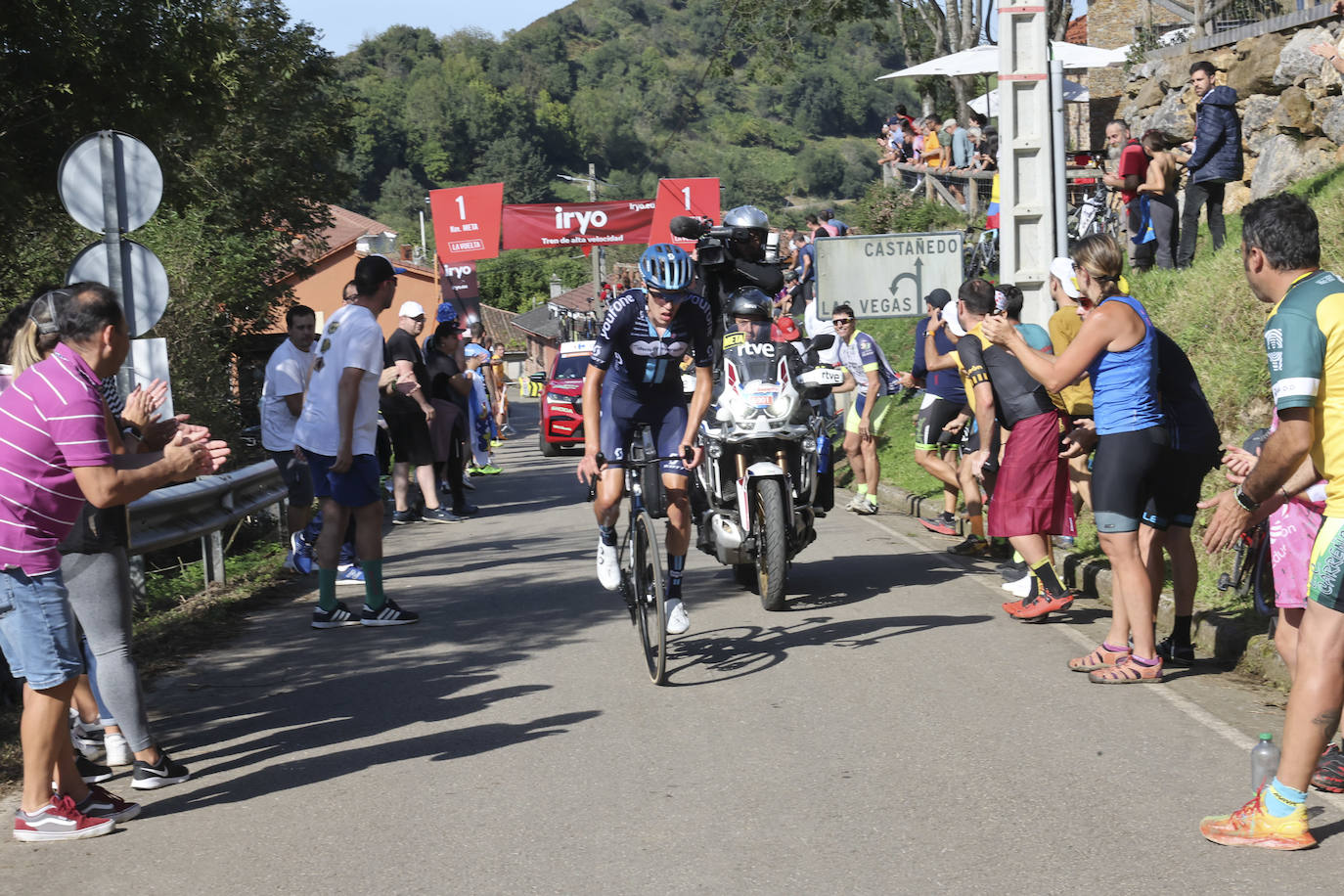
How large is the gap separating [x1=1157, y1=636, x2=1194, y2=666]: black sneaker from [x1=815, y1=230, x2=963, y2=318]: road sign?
850 cm

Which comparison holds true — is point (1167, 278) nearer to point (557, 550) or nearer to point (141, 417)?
point (557, 550)

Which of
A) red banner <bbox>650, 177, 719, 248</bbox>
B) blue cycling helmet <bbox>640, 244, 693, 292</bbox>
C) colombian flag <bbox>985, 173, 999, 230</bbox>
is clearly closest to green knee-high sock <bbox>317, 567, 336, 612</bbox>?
blue cycling helmet <bbox>640, 244, 693, 292</bbox>

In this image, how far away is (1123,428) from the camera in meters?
6.82

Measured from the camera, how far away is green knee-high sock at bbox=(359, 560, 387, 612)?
8.99 meters

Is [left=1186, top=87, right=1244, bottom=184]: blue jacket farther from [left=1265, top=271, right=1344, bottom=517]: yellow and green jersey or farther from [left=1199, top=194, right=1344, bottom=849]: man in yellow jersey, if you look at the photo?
[left=1265, top=271, right=1344, bottom=517]: yellow and green jersey

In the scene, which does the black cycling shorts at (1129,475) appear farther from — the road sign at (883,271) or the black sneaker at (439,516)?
the black sneaker at (439,516)

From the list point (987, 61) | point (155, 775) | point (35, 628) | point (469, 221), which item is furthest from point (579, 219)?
point (35, 628)

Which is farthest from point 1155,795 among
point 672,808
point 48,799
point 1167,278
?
point 1167,278

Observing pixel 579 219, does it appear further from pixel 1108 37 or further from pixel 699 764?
pixel 699 764

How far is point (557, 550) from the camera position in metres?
12.5

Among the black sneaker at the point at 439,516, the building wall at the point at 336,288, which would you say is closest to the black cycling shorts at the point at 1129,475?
the black sneaker at the point at 439,516

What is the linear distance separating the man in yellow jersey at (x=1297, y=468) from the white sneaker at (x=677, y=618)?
321 centimetres

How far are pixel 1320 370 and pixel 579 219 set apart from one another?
32.9 meters

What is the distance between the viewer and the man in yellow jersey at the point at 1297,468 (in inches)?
175
